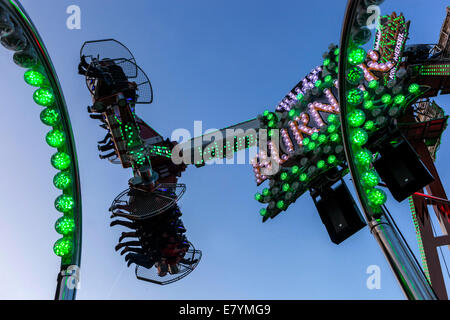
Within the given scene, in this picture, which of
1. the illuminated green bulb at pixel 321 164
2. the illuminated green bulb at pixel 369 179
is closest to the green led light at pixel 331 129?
the illuminated green bulb at pixel 321 164

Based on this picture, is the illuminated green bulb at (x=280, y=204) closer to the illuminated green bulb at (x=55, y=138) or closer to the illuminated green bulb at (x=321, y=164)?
the illuminated green bulb at (x=321, y=164)

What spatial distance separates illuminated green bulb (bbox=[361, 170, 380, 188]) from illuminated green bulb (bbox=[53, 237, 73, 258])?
434cm

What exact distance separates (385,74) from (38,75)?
10731 millimetres

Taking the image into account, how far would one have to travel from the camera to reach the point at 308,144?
1275 cm

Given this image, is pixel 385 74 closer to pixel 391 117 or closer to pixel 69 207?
pixel 391 117

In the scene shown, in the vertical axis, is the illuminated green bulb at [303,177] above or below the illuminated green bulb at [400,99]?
below

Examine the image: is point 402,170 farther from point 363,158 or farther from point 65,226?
point 65,226

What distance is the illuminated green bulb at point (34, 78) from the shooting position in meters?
6.55

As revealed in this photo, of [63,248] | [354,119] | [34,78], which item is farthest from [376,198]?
[34,78]

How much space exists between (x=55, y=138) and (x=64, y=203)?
3.60 ft

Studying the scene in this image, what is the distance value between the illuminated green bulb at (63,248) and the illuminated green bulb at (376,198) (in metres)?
4.35

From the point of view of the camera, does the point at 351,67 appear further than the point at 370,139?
No

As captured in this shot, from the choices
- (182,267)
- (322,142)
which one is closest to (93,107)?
(182,267)

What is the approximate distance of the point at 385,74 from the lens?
44.1 feet
